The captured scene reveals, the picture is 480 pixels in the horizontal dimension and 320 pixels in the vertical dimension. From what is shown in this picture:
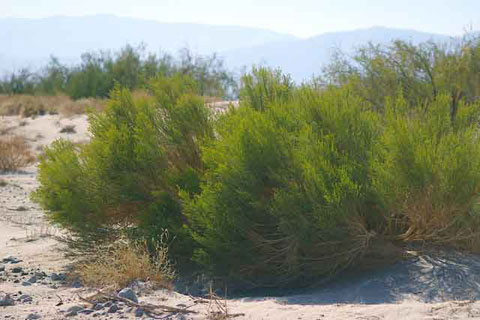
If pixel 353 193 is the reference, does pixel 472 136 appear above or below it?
above

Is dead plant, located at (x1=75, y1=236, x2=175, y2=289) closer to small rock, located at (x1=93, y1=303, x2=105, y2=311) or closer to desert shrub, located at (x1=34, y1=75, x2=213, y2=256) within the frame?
small rock, located at (x1=93, y1=303, x2=105, y2=311)

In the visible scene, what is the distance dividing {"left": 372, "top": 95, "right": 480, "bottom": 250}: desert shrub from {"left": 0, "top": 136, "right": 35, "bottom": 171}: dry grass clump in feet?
47.7

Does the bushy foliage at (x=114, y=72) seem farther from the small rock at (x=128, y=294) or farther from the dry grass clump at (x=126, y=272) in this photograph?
the small rock at (x=128, y=294)

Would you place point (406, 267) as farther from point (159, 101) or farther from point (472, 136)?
point (159, 101)

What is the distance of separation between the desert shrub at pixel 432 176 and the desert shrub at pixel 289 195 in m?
0.27

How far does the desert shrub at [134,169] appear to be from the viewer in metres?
8.68

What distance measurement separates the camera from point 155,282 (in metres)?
7.43

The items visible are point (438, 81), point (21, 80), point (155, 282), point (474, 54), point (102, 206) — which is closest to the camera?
point (155, 282)

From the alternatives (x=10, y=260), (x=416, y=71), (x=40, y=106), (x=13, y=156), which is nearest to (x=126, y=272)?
(x=10, y=260)

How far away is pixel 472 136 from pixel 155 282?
11.4 feet

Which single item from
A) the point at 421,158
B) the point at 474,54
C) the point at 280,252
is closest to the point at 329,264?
the point at 280,252

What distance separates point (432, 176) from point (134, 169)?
143 inches

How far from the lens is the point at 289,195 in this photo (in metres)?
7.27

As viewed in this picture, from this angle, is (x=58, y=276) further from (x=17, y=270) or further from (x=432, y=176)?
(x=432, y=176)
